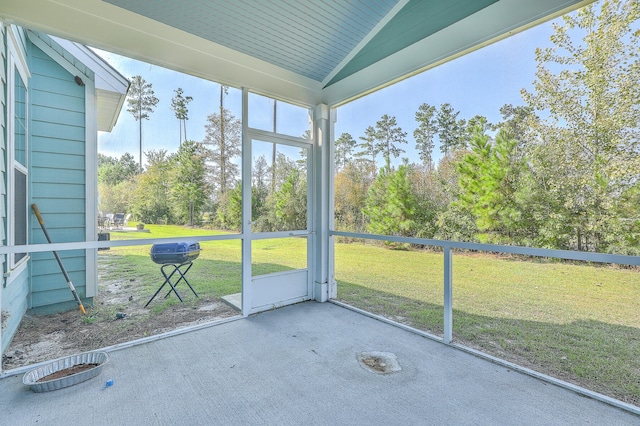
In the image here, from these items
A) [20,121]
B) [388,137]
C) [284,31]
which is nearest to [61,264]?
[20,121]

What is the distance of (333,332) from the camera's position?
313 centimetres

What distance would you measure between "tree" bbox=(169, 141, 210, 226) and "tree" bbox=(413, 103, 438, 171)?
230 centimetres

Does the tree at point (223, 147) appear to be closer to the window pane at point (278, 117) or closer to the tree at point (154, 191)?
the window pane at point (278, 117)

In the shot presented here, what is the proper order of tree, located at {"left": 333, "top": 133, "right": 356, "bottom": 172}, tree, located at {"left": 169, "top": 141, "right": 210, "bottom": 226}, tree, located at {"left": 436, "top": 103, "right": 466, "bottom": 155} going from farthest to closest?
tree, located at {"left": 333, "top": 133, "right": 356, "bottom": 172}
tree, located at {"left": 169, "top": 141, "right": 210, "bottom": 226}
tree, located at {"left": 436, "top": 103, "right": 466, "bottom": 155}

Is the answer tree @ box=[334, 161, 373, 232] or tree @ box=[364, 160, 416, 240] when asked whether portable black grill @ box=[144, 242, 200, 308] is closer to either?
tree @ box=[334, 161, 373, 232]

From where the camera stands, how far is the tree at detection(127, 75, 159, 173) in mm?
2900

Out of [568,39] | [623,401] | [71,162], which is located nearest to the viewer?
[623,401]

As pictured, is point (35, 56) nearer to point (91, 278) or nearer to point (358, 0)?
point (91, 278)

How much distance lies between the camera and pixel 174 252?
319cm

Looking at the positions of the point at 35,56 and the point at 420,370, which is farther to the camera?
the point at 35,56

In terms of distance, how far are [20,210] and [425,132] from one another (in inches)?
149

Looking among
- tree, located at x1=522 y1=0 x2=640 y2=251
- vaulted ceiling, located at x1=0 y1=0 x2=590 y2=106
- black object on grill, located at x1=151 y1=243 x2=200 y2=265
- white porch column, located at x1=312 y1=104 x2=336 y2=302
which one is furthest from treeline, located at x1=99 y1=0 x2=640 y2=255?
vaulted ceiling, located at x1=0 y1=0 x2=590 y2=106

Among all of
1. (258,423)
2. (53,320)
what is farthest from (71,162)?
(258,423)

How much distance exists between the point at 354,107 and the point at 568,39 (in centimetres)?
217
